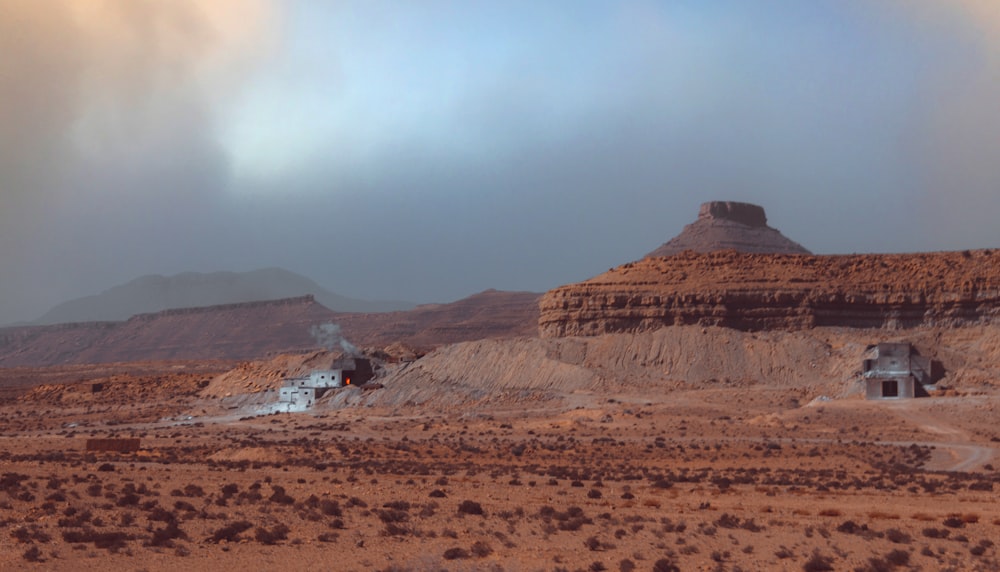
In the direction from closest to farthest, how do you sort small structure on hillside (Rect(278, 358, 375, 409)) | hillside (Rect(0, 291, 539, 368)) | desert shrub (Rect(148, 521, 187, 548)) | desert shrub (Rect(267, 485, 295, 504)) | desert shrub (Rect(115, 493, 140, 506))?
desert shrub (Rect(148, 521, 187, 548))
desert shrub (Rect(115, 493, 140, 506))
desert shrub (Rect(267, 485, 295, 504))
small structure on hillside (Rect(278, 358, 375, 409))
hillside (Rect(0, 291, 539, 368))

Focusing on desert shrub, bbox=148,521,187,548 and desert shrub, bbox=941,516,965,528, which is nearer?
desert shrub, bbox=148,521,187,548

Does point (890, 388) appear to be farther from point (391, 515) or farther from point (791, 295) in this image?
point (391, 515)

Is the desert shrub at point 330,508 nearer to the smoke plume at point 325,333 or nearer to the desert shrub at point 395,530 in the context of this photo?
the desert shrub at point 395,530

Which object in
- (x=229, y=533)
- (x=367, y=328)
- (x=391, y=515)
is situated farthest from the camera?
(x=367, y=328)

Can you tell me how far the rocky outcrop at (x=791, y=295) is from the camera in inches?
2773

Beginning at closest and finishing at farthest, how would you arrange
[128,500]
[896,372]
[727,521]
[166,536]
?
[166,536] → [727,521] → [128,500] → [896,372]

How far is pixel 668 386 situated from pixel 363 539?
47.2m

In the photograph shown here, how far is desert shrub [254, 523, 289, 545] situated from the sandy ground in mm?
65

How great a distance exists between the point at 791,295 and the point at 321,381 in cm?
3325

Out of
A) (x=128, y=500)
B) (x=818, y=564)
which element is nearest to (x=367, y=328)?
(x=128, y=500)

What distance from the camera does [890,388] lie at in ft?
171

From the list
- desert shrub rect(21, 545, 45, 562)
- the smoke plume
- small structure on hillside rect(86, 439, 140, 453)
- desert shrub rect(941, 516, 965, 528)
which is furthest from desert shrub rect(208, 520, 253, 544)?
the smoke plume

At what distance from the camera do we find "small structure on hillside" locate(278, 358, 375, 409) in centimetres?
6962

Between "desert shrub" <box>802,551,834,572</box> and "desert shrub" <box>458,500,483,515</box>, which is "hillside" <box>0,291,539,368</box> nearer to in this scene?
"desert shrub" <box>458,500,483,515</box>
